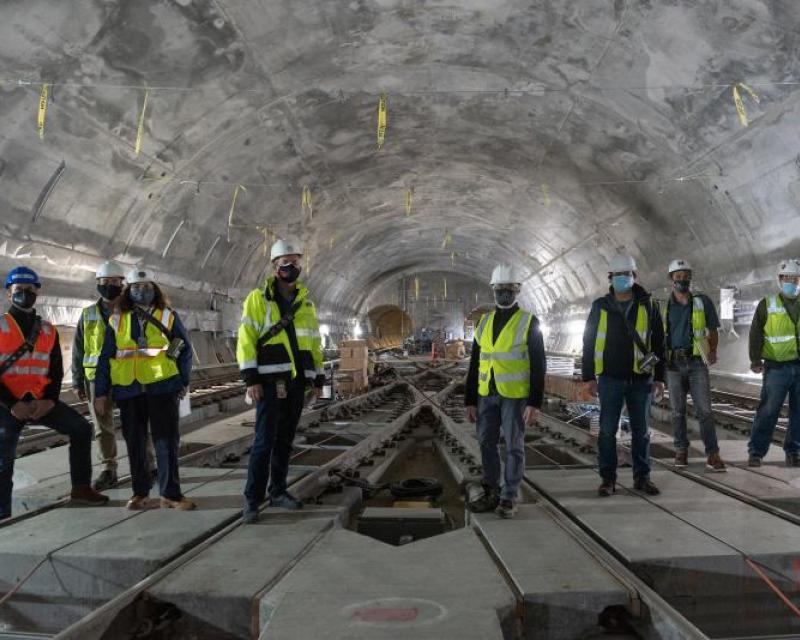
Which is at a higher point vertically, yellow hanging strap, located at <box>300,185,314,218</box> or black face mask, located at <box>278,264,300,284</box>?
yellow hanging strap, located at <box>300,185,314,218</box>

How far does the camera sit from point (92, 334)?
5.04 m

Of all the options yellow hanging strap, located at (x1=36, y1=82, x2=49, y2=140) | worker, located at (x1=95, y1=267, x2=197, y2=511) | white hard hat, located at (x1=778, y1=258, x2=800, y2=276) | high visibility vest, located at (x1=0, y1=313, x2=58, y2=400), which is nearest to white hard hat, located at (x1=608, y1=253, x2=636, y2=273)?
white hard hat, located at (x1=778, y1=258, x2=800, y2=276)

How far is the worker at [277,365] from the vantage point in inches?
163

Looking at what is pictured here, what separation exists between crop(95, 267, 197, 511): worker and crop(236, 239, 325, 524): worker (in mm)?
645

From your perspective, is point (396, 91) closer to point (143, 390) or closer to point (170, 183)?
point (170, 183)

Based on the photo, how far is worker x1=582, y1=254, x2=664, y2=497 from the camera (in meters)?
4.77

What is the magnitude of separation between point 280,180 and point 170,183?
2.86 m

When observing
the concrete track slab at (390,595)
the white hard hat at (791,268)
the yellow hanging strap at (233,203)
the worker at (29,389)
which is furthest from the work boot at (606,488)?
the yellow hanging strap at (233,203)

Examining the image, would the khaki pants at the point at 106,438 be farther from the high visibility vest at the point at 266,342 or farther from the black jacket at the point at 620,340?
the black jacket at the point at 620,340

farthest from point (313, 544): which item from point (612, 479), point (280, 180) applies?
point (280, 180)

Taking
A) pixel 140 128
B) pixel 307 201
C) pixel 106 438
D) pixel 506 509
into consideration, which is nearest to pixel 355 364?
pixel 307 201

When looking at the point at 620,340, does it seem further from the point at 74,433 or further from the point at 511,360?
the point at 74,433

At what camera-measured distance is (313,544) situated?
3.59 meters

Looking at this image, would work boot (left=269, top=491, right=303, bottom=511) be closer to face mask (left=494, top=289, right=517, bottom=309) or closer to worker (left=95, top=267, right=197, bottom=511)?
worker (left=95, top=267, right=197, bottom=511)
